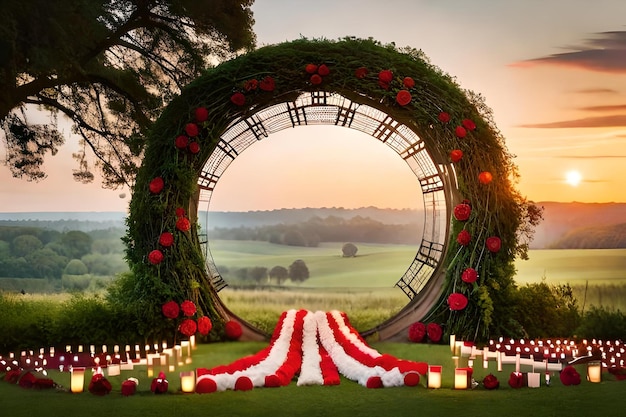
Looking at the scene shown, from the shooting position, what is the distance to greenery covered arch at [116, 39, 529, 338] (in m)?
9.04

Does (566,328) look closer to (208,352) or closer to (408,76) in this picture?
(408,76)

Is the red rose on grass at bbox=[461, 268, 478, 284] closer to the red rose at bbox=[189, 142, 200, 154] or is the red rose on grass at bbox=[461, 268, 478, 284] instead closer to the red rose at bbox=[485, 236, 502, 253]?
the red rose at bbox=[485, 236, 502, 253]

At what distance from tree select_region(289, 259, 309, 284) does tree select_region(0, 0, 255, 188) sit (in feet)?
8.85

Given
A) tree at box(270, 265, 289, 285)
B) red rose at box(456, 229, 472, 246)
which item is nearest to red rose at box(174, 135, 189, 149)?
red rose at box(456, 229, 472, 246)

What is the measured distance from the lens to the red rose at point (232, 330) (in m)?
9.48

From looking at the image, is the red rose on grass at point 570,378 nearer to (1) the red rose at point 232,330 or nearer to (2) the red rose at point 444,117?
(2) the red rose at point 444,117

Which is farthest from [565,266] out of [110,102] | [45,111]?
[45,111]

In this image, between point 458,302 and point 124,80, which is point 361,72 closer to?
point 458,302

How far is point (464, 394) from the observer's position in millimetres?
5672

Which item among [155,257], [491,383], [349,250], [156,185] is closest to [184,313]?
[155,257]

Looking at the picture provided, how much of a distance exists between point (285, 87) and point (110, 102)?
3599 mm

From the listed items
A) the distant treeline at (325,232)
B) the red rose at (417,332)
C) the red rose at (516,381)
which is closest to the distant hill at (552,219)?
the distant treeline at (325,232)

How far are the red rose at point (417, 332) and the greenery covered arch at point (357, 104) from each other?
0.20 m

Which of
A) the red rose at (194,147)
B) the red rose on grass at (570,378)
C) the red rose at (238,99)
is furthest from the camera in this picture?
the red rose at (238,99)
